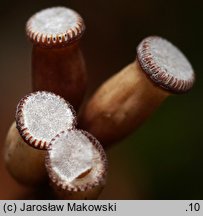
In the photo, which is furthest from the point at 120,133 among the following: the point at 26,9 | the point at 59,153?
the point at 26,9

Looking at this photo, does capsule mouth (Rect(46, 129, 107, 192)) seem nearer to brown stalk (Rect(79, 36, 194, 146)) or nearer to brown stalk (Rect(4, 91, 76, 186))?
brown stalk (Rect(4, 91, 76, 186))

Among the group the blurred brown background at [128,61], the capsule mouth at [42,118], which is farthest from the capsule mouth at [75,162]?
the blurred brown background at [128,61]

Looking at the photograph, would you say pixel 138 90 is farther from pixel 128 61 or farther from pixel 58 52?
pixel 128 61

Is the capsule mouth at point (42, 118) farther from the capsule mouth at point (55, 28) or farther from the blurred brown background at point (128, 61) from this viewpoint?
the blurred brown background at point (128, 61)

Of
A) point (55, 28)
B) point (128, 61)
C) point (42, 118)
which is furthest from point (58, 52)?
point (128, 61)

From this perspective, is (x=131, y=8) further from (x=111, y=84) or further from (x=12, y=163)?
Answer: (x=12, y=163)

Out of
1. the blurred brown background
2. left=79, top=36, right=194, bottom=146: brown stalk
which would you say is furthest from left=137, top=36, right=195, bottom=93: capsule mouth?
the blurred brown background
